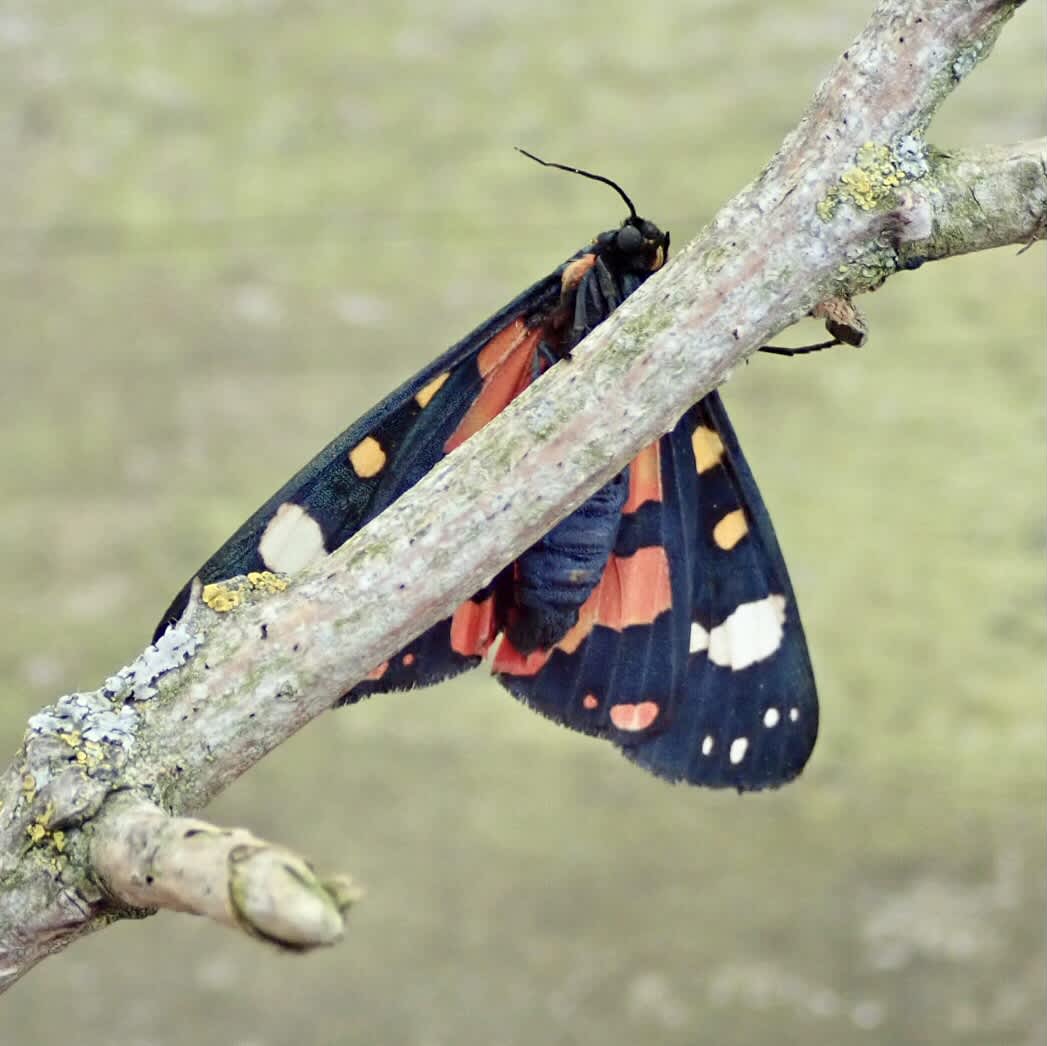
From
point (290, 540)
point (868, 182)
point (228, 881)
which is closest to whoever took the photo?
point (228, 881)

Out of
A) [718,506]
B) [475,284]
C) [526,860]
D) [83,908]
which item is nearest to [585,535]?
[718,506]

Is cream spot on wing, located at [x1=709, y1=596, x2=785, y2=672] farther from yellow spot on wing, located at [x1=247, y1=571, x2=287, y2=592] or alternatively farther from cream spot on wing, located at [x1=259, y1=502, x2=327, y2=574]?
yellow spot on wing, located at [x1=247, y1=571, x2=287, y2=592]

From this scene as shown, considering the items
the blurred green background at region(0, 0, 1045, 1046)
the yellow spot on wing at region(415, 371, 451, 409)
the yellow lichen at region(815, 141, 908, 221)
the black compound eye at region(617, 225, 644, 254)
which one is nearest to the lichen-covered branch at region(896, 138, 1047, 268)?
the yellow lichen at region(815, 141, 908, 221)

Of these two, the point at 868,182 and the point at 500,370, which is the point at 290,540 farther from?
the point at 868,182

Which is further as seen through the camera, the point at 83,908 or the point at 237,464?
the point at 237,464

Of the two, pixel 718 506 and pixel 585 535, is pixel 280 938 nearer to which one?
pixel 585 535

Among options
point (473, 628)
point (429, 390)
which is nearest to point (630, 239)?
point (429, 390)

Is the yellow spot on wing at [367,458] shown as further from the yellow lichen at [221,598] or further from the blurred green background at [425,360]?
the blurred green background at [425,360]

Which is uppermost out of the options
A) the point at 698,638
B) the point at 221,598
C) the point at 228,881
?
the point at 698,638
